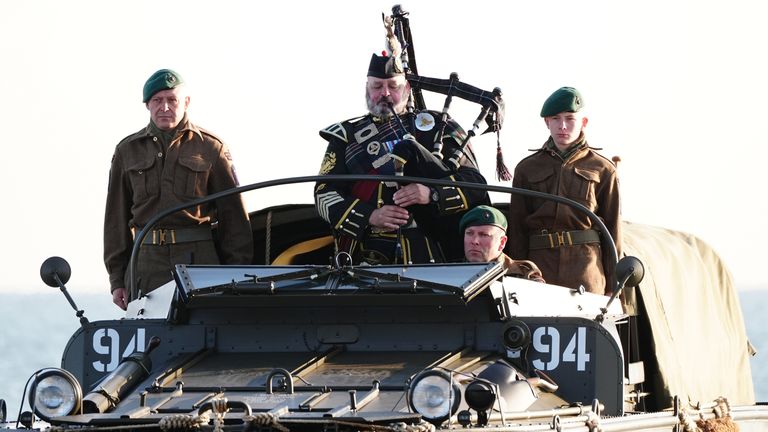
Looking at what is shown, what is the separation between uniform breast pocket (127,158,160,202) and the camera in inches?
564

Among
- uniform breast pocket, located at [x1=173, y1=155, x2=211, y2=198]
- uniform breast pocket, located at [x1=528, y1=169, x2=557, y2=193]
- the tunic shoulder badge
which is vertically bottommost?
uniform breast pocket, located at [x1=528, y1=169, x2=557, y2=193]

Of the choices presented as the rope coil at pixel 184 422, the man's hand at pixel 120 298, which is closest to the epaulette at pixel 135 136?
the man's hand at pixel 120 298

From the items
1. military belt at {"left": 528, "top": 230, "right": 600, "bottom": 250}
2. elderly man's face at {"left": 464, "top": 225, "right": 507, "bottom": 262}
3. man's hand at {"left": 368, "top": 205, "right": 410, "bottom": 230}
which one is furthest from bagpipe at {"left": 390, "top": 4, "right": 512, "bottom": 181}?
elderly man's face at {"left": 464, "top": 225, "right": 507, "bottom": 262}

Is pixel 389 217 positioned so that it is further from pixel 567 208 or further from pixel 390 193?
pixel 567 208

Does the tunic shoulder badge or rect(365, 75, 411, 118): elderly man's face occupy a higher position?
rect(365, 75, 411, 118): elderly man's face

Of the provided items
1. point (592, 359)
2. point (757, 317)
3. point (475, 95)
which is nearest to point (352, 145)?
point (475, 95)

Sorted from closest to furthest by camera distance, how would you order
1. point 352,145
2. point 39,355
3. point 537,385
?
point 537,385 → point 352,145 → point 39,355

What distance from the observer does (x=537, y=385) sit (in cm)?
1160

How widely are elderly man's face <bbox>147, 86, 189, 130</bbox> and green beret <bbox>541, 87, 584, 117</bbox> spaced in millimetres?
2529

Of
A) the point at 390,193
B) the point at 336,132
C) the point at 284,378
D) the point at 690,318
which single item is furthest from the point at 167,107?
the point at 690,318

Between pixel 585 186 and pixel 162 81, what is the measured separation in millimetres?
2959

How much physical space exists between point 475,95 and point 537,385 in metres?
3.47

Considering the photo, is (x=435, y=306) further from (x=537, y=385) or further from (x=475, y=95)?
(x=475, y=95)

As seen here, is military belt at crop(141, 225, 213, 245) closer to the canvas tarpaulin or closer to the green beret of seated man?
the green beret of seated man
